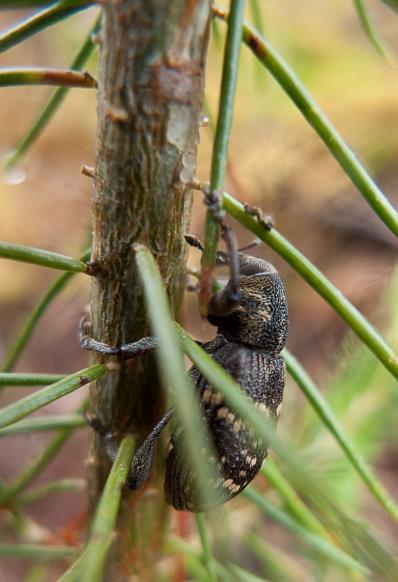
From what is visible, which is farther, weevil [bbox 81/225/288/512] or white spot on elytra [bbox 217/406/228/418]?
white spot on elytra [bbox 217/406/228/418]

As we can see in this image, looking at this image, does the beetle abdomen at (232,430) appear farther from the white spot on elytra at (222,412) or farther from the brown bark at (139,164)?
the brown bark at (139,164)

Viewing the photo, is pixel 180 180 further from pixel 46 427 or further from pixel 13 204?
pixel 13 204

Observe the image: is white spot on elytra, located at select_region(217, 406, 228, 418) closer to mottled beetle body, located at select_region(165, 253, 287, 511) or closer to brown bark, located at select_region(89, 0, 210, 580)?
mottled beetle body, located at select_region(165, 253, 287, 511)

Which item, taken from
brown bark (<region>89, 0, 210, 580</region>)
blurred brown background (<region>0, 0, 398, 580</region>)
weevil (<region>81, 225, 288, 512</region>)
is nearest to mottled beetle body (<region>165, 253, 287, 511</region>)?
weevil (<region>81, 225, 288, 512</region>)

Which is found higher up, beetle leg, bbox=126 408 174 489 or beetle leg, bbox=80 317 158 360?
beetle leg, bbox=80 317 158 360

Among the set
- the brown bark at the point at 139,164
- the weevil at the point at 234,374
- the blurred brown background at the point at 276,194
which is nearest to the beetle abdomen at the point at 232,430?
the weevil at the point at 234,374

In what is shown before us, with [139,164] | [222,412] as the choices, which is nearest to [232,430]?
[222,412]
